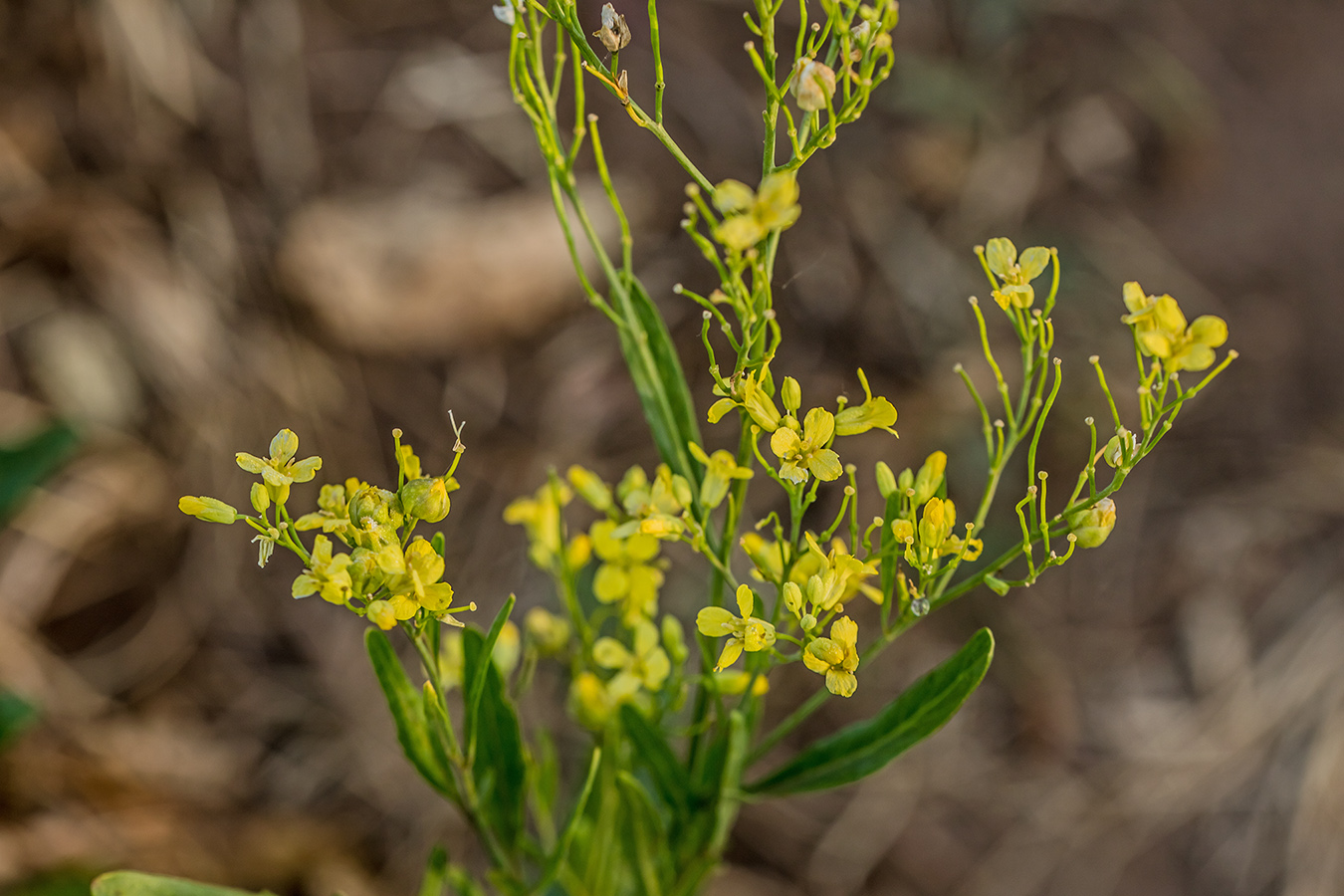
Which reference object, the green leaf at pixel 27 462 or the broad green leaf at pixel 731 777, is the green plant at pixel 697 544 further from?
the green leaf at pixel 27 462

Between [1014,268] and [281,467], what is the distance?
1.94 feet

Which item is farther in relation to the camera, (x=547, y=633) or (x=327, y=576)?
(x=547, y=633)

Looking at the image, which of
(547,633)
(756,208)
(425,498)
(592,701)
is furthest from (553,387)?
(756,208)

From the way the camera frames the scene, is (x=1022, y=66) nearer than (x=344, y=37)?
No

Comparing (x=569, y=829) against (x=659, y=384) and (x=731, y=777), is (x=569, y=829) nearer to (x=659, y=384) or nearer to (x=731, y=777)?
(x=731, y=777)

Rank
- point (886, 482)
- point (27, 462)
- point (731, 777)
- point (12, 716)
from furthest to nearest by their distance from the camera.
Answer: point (27, 462) → point (12, 716) → point (731, 777) → point (886, 482)

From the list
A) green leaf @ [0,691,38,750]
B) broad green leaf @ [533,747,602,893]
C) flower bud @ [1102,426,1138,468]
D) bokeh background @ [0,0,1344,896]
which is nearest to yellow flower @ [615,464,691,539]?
broad green leaf @ [533,747,602,893]

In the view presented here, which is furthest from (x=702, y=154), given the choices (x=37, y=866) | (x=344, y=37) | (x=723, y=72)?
(x=37, y=866)

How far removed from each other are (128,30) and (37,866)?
1.73 metres

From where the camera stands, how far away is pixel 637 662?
3.12 ft

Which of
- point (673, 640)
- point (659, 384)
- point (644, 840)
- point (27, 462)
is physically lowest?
point (644, 840)

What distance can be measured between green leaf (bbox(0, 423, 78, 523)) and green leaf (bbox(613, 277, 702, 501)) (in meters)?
1.05

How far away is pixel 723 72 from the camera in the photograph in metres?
2.39

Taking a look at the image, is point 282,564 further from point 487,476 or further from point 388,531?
point 388,531
